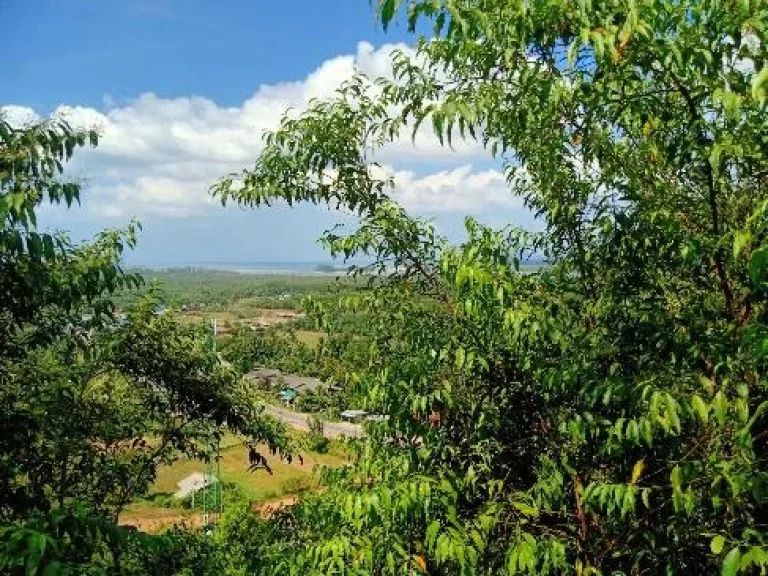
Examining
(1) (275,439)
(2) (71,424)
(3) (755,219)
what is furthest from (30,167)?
(1) (275,439)

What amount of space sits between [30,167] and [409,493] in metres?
2.82

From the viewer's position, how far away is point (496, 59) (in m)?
3.39

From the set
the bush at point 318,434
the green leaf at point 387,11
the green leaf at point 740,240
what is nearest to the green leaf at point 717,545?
the green leaf at point 740,240

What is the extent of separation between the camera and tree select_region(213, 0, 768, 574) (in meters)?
2.72

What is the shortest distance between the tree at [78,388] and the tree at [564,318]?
1261 mm

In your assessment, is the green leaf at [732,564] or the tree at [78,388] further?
the tree at [78,388]

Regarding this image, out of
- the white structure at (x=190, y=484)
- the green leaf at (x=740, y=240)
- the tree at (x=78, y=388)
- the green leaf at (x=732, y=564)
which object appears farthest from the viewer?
the white structure at (x=190, y=484)

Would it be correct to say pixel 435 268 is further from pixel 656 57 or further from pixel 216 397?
pixel 216 397

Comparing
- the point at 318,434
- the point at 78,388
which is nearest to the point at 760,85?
the point at 78,388

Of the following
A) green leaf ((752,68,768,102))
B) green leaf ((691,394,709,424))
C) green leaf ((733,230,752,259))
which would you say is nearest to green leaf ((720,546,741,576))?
green leaf ((691,394,709,424))

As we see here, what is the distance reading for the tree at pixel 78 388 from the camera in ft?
10.7

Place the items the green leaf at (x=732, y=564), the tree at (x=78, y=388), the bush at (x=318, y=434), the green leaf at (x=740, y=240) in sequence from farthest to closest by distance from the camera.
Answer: the bush at (x=318, y=434), the tree at (x=78, y=388), the green leaf at (x=740, y=240), the green leaf at (x=732, y=564)

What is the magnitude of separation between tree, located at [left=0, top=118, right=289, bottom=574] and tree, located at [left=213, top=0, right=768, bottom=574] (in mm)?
1261

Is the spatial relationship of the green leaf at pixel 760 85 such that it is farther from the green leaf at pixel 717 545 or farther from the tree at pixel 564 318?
the green leaf at pixel 717 545
